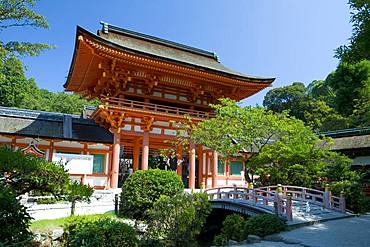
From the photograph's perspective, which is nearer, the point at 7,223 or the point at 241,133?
the point at 7,223

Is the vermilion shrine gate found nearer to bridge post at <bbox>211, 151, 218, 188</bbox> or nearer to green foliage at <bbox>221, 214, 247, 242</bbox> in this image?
bridge post at <bbox>211, 151, 218, 188</bbox>

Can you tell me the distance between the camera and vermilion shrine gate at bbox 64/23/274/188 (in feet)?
52.9

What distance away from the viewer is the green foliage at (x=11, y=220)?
175 inches

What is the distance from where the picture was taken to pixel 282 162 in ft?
46.5

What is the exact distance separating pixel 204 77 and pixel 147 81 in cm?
354

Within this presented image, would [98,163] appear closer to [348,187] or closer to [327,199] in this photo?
[327,199]

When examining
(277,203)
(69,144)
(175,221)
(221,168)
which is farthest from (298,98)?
(175,221)

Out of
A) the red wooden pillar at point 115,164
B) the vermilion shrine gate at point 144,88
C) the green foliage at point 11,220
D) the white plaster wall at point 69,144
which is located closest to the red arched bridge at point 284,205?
the vermilion shrine gate at point 144,88

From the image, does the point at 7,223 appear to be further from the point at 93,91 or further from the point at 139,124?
the point at 93,91

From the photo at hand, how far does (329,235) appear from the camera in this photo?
28.1ft

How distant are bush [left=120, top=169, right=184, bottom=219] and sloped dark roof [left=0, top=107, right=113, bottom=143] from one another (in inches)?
233

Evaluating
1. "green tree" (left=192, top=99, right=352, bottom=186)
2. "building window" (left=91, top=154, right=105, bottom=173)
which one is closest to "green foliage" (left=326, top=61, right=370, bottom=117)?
"green tree" (left=192, top=99, right=352, bottom=186)

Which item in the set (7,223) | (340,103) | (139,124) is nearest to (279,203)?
(7,223)

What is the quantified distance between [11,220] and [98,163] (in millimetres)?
12898
